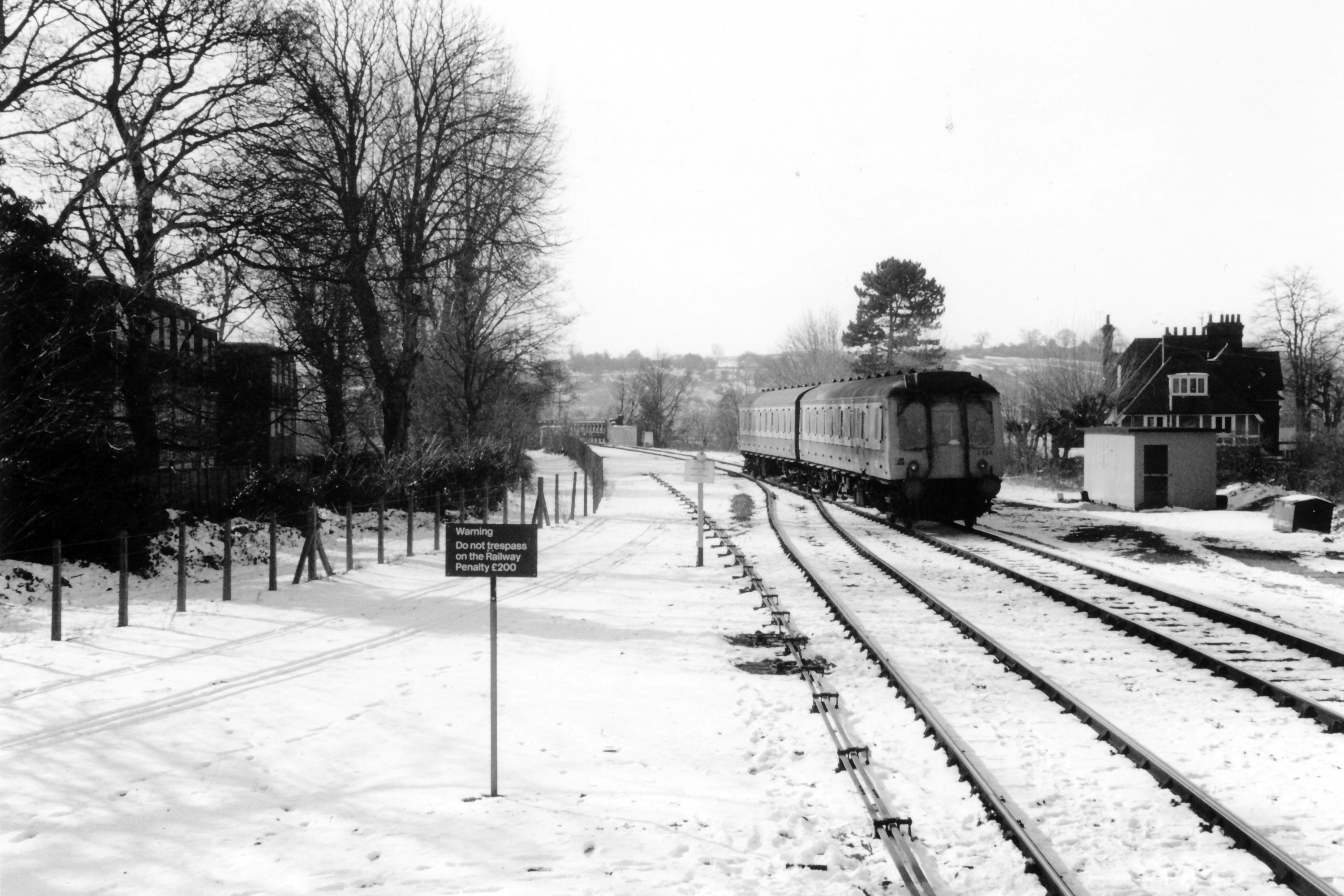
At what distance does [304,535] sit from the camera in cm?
2036

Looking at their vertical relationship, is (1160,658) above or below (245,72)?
below

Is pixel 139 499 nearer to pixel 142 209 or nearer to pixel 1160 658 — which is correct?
pixel 142 209

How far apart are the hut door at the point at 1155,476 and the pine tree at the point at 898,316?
4291cm

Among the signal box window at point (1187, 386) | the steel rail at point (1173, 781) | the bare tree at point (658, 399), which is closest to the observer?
the steel rail at point (1173, 781)

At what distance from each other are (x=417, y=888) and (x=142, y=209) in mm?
14374

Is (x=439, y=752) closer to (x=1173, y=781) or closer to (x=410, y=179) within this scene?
(x=1173, y=781)

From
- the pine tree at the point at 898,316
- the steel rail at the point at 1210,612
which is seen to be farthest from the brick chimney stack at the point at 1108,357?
the steel rail at the point at 1210,612

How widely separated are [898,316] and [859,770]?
219 feet

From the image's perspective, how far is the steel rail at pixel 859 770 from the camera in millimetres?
5203

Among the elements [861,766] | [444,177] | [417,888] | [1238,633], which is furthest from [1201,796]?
[444,177]

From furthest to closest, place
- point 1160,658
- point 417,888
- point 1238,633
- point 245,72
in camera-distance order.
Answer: point 245,72, point 1238,633, point 1160,658, point 417,888

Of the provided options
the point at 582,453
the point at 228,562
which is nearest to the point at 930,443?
the point at 228,562

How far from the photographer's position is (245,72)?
58.4 feet

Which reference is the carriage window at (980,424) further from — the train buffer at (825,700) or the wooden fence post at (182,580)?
the wooden fence post at (182,580)
